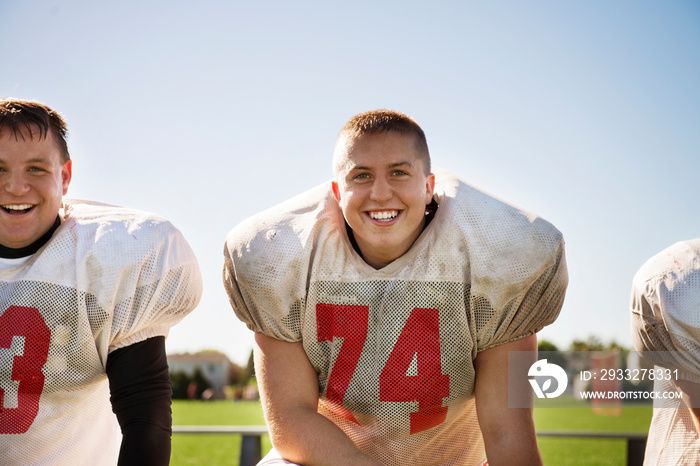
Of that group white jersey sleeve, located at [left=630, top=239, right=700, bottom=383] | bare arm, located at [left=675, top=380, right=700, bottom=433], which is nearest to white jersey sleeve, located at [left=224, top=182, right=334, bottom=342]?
white jersey sleeve, located at [left=630, top=239, right=700, bottom=383]

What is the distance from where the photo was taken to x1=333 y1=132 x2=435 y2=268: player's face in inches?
97.0

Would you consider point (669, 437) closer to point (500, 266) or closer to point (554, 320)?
point (554, 320)

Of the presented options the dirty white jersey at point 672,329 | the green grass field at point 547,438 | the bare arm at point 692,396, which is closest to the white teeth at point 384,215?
the dirty white jersey at point 672,329

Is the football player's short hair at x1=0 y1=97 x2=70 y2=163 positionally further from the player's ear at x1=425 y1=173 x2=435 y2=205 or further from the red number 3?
the player's ear at x1=425 y1=173 x2=435 y2=205

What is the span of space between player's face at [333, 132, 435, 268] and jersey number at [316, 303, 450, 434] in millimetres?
245

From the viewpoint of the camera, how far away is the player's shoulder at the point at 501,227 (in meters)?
2.42

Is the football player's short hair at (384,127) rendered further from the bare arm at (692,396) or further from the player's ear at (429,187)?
the bare arm at (692,396)

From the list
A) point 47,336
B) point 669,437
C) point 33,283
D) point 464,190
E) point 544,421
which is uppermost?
point 464,190

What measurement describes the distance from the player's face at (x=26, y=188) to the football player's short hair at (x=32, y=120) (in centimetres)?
2

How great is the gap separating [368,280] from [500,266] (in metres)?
0.46

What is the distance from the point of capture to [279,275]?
2.51 meters

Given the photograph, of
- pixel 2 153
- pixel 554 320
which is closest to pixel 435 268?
pixel 554 320

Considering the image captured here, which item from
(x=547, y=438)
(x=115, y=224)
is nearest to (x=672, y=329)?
(x=115, y=224)

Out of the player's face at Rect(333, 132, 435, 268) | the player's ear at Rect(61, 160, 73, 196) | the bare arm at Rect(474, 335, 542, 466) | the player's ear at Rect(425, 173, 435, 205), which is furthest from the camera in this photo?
the player's ear at Rect(61, 160, 73, 196)
